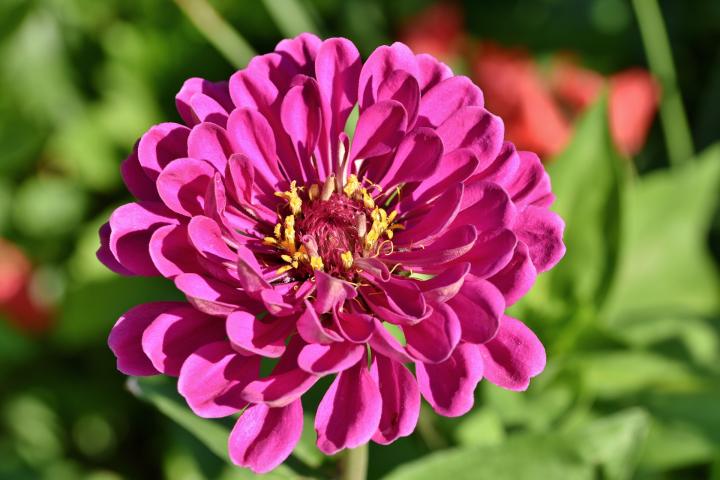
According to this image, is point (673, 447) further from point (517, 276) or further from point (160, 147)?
point (160, 147)

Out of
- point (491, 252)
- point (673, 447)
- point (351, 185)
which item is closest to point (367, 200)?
point (351, 185)

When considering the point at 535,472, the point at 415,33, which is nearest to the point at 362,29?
the point at 415,33

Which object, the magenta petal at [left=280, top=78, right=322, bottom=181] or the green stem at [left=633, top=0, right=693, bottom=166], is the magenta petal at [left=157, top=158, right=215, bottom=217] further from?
the green stem at [left=633, top=0, right=693, bottom=166]

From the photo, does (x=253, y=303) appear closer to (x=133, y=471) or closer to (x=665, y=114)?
(x=133, y=471)

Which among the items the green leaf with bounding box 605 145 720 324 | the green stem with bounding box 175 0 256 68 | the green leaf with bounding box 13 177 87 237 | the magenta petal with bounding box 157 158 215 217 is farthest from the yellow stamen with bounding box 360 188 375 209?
the green leaf with bounding box 13 177 87 237

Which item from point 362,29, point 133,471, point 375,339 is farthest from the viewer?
point 362,29
